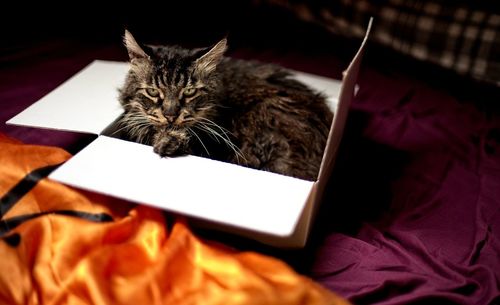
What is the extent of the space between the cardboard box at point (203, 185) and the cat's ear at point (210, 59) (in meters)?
0.26

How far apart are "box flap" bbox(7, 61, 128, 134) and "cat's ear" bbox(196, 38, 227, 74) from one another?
0.27m

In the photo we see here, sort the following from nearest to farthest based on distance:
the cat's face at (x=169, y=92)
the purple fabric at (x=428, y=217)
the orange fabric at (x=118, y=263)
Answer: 1. the orange fabric at (x=118, y=263)
2. the purple fabric at (x=428, y=217)
3. the cat's face at (x=169, y=92)

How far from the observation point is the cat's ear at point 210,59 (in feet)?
3.61

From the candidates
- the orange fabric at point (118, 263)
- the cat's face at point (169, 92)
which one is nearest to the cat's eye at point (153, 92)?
the cat's face at point (169, 92)

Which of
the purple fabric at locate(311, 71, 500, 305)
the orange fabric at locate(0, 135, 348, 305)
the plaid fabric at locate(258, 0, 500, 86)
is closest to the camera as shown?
the orange fabric at locate(0, 135, 348, 305)

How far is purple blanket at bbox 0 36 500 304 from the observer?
1.01 m

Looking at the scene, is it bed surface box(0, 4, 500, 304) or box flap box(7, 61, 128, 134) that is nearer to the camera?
bed surface box(0, 4, 500, 304)

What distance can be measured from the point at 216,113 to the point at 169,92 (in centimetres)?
15

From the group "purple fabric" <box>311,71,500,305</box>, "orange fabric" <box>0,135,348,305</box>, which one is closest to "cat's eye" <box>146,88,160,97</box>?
"orange fabric" <box>0,135,348,305</box>

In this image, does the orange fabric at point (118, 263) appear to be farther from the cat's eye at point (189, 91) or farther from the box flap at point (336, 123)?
the cat's eye at point (189, 91)

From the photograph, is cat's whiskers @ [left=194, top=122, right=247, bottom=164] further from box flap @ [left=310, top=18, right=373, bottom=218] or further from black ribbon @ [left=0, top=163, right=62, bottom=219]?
black ribbon @ [left=0, top=163, right=62, bottom=219]

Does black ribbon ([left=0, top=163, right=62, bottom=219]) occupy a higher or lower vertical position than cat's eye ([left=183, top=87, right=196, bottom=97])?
lower

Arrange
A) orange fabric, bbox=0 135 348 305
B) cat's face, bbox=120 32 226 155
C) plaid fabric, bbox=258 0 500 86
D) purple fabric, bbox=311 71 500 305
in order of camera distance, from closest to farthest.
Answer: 1. orange fabric, bbox=0 135 348 305
2. purple fabric, bbox=311 71 500 305
3. cat's face, bbox=120 32 226 155
4. plaid fabric, bbox=258 0 500 86

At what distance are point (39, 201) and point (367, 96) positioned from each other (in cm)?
132
